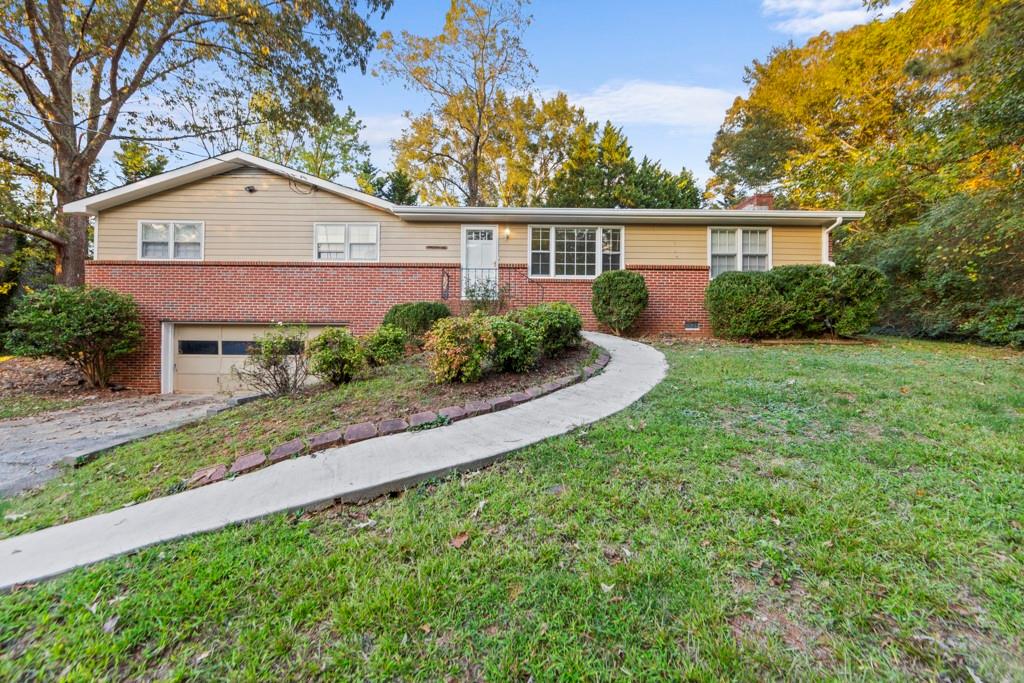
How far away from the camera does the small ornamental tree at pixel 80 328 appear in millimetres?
7176

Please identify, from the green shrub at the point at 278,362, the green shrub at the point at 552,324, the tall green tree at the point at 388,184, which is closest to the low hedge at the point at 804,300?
the green shrub at the point at 552,324

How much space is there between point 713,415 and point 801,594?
2.09m

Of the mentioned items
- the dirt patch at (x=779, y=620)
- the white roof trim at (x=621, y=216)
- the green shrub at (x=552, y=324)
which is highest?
the white roof trim at (x=621, y=216)

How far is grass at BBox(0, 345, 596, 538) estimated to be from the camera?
2.67 m

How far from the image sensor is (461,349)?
4.23m

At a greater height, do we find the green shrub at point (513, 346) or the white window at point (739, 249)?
the white window at point (739, 249)

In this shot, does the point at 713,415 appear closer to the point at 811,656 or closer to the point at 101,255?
the point at 811,656

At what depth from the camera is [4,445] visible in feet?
14.8

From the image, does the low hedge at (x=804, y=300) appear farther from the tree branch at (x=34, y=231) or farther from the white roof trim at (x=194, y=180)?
the tree branch at (x=34, y=231)

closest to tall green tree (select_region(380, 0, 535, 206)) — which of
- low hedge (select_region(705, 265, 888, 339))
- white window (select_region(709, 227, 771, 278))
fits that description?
white window (select_region(709, 227, 771, 278))

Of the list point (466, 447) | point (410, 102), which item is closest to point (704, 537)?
point (466, 447)

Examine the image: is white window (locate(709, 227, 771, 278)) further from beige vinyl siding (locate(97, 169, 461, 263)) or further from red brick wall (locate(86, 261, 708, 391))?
beige vinyl siding (locate(97, 169, 461, 263))

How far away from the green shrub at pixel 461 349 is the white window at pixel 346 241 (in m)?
6.29

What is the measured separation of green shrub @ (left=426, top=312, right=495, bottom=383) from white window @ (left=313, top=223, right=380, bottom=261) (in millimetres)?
6285
